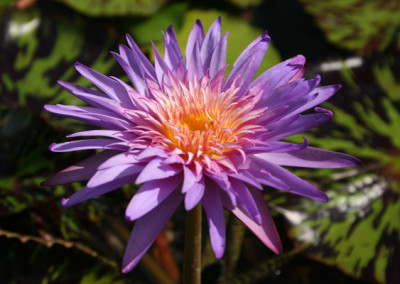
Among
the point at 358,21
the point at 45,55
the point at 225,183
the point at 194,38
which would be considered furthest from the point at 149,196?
the point at 358,21

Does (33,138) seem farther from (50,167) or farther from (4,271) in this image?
(4,271)

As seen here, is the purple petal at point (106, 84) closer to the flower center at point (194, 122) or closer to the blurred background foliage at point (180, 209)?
the flower center at point (194, 122)

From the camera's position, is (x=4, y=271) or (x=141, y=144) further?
(x=4, y=271)

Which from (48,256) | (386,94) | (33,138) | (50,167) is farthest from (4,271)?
(386,94)

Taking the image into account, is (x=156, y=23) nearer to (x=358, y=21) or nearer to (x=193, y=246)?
(x=358, y=21)

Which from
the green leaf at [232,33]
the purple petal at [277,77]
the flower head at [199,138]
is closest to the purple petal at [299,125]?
the flower head at [199,138]

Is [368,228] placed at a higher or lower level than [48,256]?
lower
